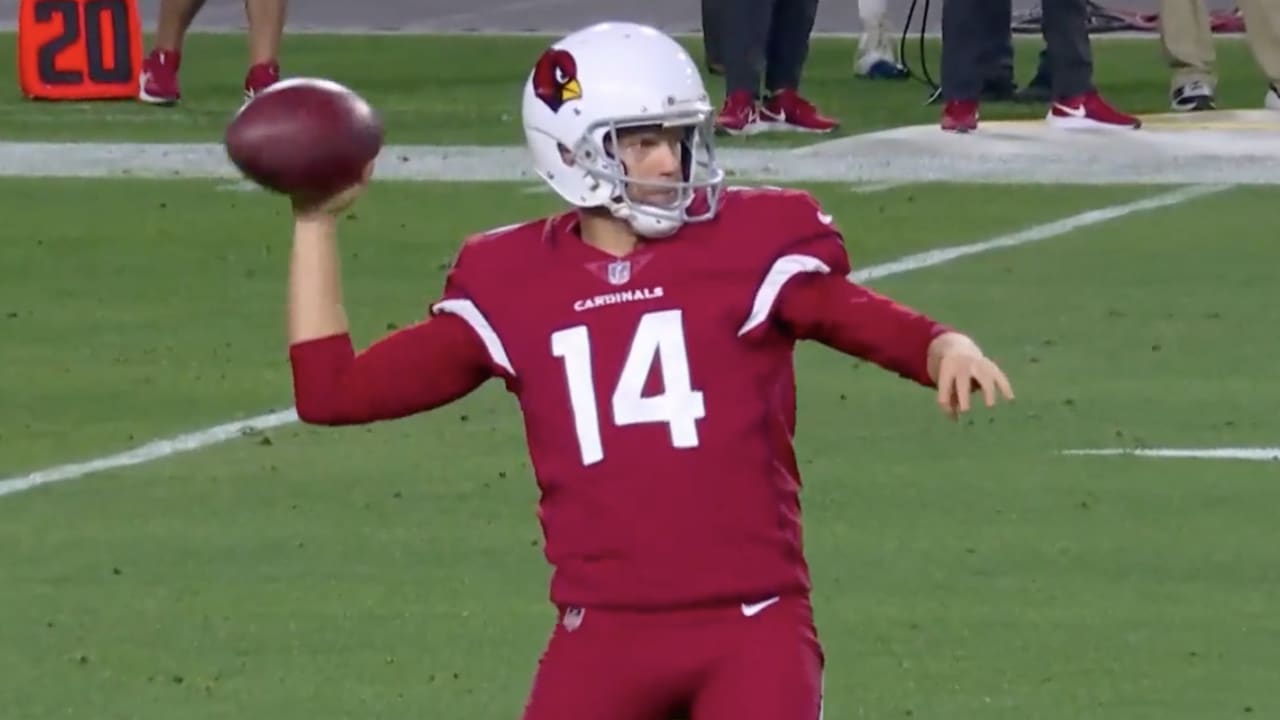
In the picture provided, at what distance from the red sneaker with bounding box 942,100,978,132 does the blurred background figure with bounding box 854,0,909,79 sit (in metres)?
2.93

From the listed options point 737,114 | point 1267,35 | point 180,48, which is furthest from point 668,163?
point 180,48

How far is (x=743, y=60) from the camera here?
13.0m

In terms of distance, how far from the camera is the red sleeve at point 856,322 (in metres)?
4.30

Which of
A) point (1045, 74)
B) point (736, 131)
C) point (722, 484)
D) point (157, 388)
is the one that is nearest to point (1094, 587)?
point (722, 484)

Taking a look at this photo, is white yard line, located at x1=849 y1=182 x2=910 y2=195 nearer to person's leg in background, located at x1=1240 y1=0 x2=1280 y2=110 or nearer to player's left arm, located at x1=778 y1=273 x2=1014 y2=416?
person's leg in background, located at x1=1240 y1=0 x2=1280 y2=110

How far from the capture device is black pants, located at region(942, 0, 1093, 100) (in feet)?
41.6

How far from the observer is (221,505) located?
24.4 feet

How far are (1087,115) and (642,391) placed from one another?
9315 millimetres

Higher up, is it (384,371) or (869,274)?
(384,371)

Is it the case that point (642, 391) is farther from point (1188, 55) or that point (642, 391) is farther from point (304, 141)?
point (1188, 55)

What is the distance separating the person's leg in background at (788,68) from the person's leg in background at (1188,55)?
5.29ft

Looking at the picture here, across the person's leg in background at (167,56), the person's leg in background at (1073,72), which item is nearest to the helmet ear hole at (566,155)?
the person's leg in background at (1073,72)

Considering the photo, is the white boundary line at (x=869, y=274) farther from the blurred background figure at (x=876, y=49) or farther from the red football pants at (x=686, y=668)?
the blurred background figure at (x=876, y=49)

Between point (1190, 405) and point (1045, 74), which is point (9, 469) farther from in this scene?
point (1045, 74)
